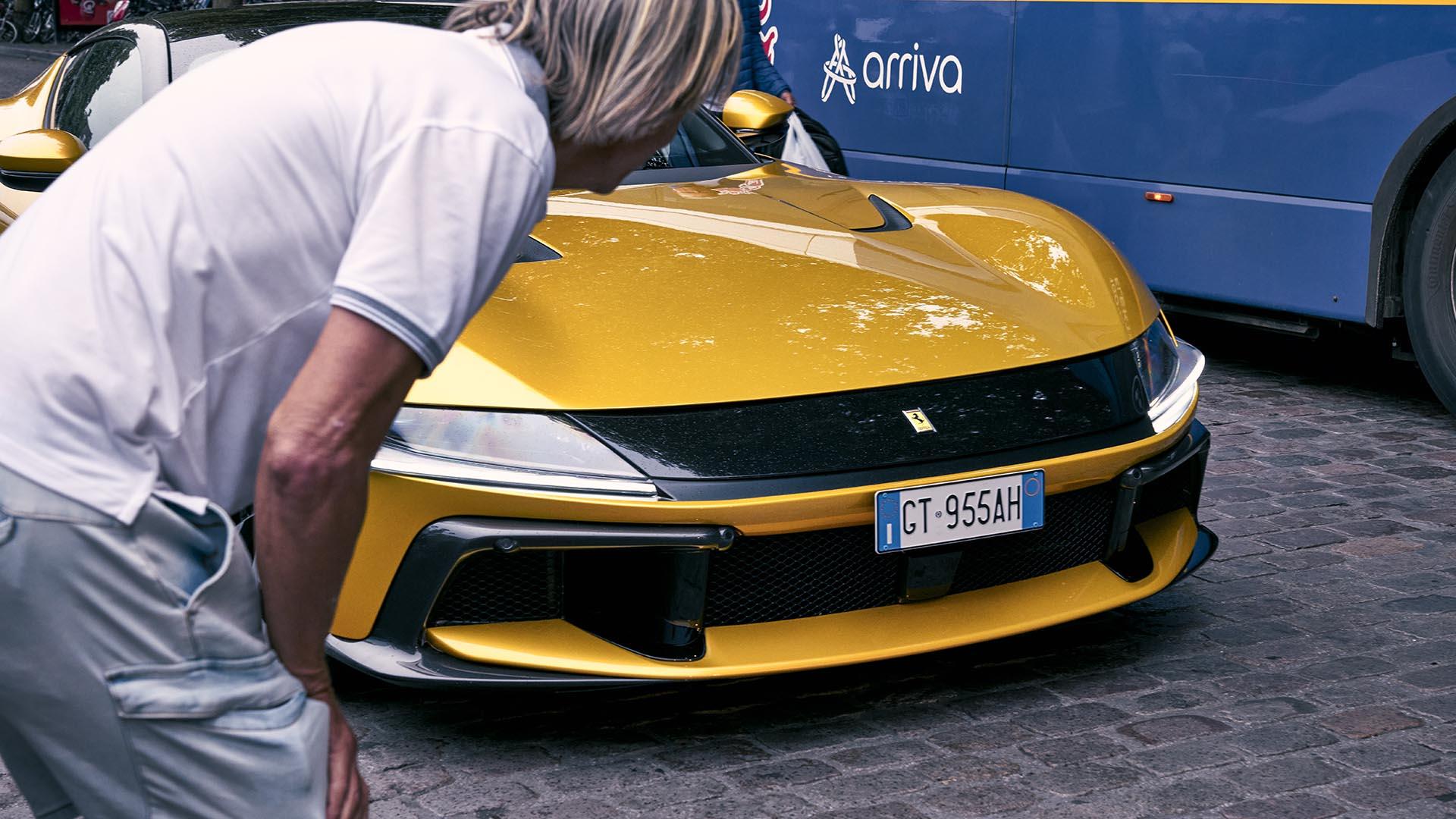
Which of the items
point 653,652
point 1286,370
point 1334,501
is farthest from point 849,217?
point 1286,370

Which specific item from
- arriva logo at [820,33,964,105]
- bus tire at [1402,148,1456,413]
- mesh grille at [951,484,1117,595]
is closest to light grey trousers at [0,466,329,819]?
mesh grille at [951,484,1117,595]

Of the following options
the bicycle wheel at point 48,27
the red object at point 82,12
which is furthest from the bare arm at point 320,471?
the bicycle wheel at point 48,27

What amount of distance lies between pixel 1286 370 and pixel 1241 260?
653mm

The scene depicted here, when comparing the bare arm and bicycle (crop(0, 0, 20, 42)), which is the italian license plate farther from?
bicycle (crop(0, 0, 20, 42))

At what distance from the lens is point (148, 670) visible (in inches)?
52.1

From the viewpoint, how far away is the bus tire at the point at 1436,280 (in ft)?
18.0

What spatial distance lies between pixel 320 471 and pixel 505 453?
5.23 ft

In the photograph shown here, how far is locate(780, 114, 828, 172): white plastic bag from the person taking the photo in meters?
5.56

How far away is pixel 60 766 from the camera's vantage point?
1377 mm

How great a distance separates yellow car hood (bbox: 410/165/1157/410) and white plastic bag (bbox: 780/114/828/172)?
1355 mm

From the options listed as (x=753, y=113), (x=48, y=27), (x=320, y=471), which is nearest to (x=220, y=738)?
(x=320, y=471)

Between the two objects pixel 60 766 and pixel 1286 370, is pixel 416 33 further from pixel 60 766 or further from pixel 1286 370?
pixel 1286 370

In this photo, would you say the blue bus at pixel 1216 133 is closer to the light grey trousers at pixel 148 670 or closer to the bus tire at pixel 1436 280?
the bus tire at pixel 1436 280

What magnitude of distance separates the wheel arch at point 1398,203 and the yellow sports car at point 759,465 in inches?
90.8
